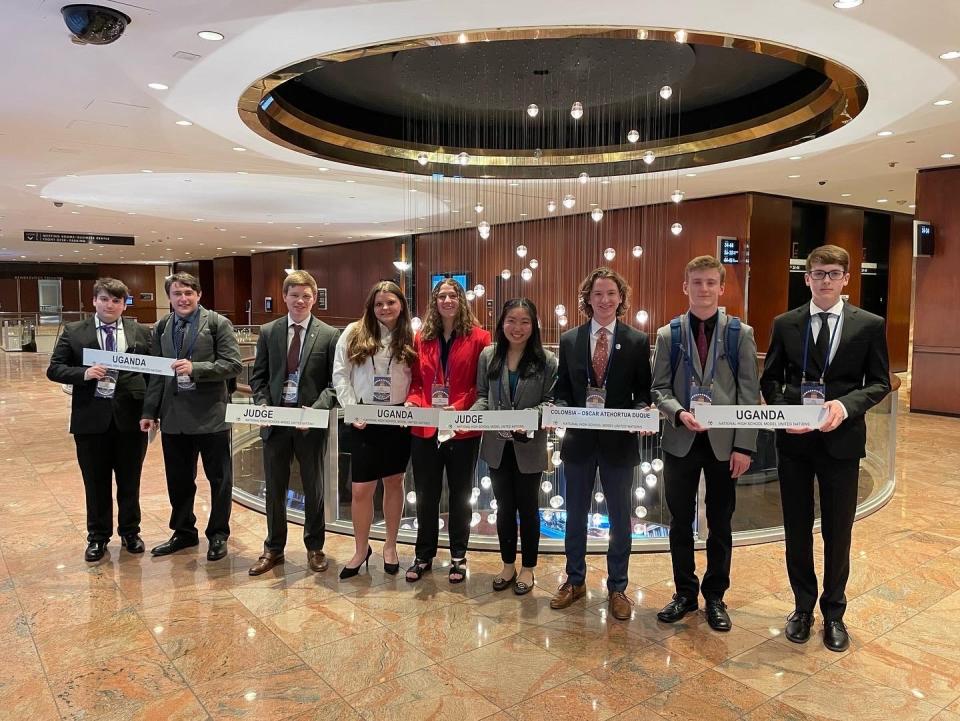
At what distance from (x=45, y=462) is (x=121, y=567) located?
12.0 ft

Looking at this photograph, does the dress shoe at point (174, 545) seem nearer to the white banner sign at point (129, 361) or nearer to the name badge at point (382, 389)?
the white banner sign at point (129, 361)

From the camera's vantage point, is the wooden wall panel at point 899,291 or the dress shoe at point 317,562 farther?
the wooden wall panel at point 899,291

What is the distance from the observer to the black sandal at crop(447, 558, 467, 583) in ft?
12.9

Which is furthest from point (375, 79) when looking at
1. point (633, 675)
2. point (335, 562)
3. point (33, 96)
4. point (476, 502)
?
point (633, 675)

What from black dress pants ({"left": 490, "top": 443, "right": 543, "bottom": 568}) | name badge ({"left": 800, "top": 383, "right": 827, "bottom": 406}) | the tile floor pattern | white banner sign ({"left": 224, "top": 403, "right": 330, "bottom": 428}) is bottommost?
the tile floor pattern

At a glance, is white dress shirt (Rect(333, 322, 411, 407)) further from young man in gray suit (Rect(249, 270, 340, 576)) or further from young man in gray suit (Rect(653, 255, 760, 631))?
young man in gray suit (Rect(653, 255, 760, 631))

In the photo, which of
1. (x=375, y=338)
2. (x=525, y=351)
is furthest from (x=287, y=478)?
(x=525, y=351)

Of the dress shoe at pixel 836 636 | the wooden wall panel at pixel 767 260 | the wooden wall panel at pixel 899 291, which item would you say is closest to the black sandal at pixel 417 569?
the dress shoe at pixel 836 636

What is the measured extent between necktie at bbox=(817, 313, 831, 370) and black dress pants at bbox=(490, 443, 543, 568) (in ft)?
A: 4.91

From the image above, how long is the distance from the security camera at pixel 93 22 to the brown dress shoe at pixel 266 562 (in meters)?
3.48

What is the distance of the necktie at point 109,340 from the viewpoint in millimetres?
4246

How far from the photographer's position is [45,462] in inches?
278

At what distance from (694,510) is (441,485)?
139cm

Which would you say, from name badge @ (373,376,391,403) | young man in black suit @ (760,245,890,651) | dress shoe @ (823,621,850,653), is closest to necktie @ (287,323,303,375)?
name badge @ (373,376,391,403)
